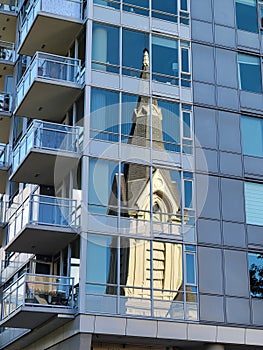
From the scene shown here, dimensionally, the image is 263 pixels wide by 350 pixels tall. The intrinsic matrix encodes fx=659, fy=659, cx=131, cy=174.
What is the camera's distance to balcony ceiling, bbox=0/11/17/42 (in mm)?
30672

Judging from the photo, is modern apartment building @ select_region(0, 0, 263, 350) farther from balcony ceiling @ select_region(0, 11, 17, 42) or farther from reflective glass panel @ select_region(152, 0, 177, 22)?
balcony ceiling @ select_region(0, 11, 17, 42)

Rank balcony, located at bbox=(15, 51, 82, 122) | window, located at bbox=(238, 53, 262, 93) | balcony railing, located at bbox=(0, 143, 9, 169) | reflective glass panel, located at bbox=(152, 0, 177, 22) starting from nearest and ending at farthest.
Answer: balcony, located at bbox=(15, 51, 82, 122) < reflective glass panel, located at bbox=(152, 0, 177, 22) < window, located at bbox=(238, 53, 262, 93) < balcony railing, located at bbox=(0, 143, 9, 169)

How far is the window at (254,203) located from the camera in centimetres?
2250

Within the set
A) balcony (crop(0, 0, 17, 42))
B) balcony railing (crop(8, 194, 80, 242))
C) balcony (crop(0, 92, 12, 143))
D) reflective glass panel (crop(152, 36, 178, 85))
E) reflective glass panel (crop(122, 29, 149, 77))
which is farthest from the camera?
balcony (crop(0, 0, 17, 42))

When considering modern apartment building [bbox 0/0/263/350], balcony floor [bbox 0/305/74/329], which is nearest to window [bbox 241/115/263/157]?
modern apartment building [bbox 0/0/263/350]

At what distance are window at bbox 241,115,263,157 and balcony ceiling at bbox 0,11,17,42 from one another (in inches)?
515

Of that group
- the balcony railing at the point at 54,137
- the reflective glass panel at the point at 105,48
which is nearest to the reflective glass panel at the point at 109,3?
the reflective glass panel at the point at 105,48

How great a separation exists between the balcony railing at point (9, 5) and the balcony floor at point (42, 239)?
13223mm

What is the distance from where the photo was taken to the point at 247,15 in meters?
25.2

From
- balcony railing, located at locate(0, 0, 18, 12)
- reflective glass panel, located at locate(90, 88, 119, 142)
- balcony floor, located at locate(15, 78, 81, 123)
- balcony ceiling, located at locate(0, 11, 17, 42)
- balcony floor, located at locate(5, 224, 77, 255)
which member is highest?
balcony railing, located at locate(0, 0, 18, 12)

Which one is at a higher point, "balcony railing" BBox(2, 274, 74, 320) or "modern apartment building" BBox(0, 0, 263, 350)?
"modern apartment building" BBox(0, 0, 263, 350)

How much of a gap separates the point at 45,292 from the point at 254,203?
785 centimetres

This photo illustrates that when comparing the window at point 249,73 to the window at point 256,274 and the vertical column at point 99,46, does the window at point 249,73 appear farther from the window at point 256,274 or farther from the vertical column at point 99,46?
the window at point 256,274

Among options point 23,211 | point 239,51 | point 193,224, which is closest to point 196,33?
point 239,51
